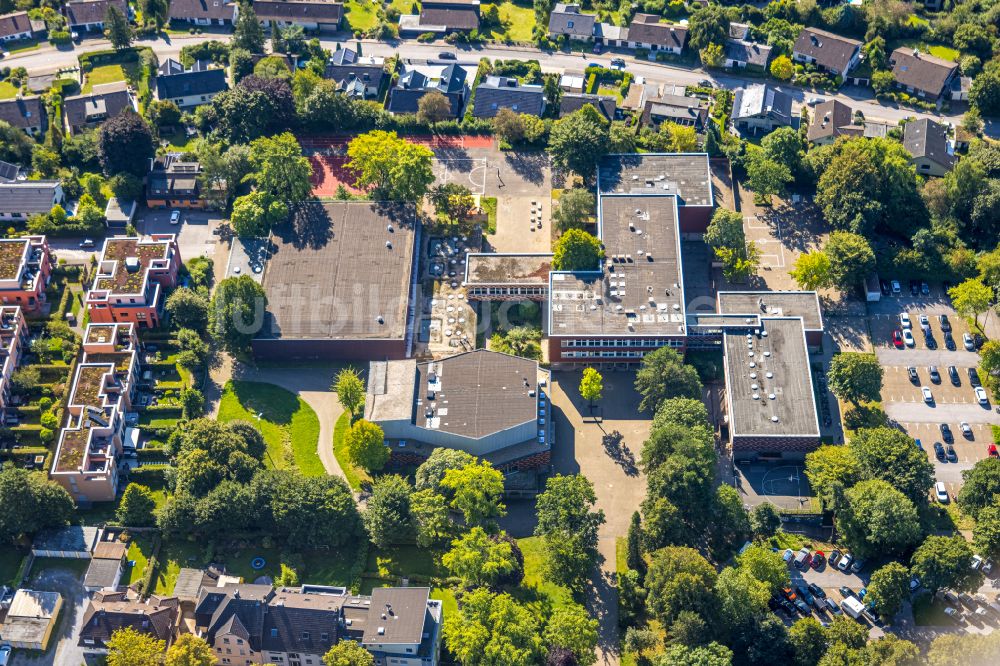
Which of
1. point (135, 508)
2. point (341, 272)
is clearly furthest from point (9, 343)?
point (341, 272)

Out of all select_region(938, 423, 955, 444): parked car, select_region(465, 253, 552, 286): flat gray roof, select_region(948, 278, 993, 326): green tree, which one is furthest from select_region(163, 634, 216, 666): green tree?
select_region(948, 278, 993, 326): green tree

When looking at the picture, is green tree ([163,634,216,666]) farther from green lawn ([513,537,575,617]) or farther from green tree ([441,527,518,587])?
green lawn ([513,537,575,617])

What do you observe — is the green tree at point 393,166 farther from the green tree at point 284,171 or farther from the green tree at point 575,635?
the green tree at point 575,635

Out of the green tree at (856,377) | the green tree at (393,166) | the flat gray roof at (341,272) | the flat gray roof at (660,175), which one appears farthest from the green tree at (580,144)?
the green tree at (856,377)

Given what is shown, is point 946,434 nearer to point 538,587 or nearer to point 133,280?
point 538,587

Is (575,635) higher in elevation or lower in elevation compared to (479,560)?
lower

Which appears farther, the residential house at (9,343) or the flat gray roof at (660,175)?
the flat gray roof at (660,175)
